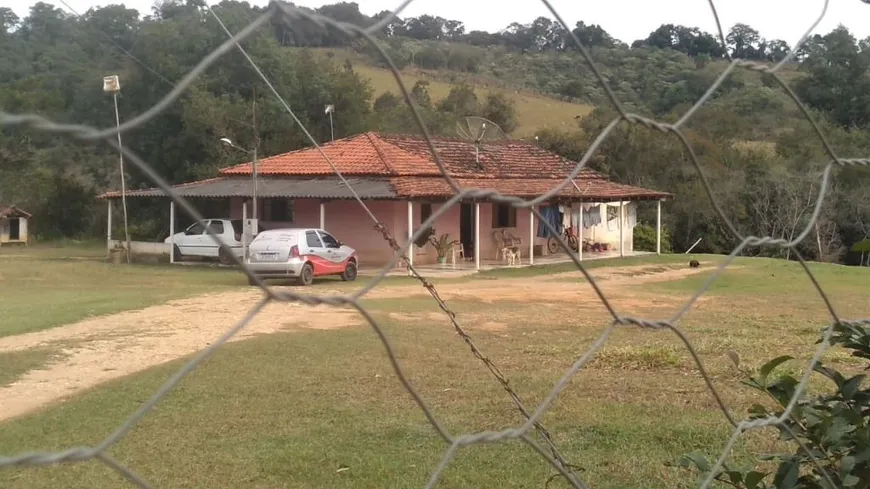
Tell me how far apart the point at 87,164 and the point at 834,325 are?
2671 centimetres

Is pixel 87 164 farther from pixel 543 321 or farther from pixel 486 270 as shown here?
pixel 543 321

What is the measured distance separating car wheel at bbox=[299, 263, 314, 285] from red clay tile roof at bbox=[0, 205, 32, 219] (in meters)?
15.1

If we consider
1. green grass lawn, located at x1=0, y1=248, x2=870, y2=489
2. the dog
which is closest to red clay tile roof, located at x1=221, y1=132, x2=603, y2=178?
the dog

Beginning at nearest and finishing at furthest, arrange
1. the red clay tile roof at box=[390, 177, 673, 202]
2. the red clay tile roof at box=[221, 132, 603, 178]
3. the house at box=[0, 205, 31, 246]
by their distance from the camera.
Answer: the red clay tile roof at box=[390, 177, 673, 202] < the red clay tile roof at box=[221, 132, 603, 178] < the house at box=[0, 205, 31, 246]

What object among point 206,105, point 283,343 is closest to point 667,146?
point 206,105

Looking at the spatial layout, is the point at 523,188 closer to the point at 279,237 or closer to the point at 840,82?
the point at 279,237

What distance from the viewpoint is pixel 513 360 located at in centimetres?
787

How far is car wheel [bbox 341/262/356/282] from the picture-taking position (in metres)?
16.4

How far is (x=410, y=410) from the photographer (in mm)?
5738

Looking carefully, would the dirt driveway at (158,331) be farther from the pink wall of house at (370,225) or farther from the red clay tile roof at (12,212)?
the red clay tile roof at (12,212)

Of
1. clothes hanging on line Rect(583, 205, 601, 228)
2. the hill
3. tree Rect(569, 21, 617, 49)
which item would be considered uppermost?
the hill

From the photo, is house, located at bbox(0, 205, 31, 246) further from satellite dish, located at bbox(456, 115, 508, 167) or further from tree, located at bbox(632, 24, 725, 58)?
tree, located at bbox(632, 24, 725, 58)

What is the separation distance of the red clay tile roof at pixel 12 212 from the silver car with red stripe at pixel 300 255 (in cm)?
1467

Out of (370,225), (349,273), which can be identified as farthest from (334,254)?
(370,225)
